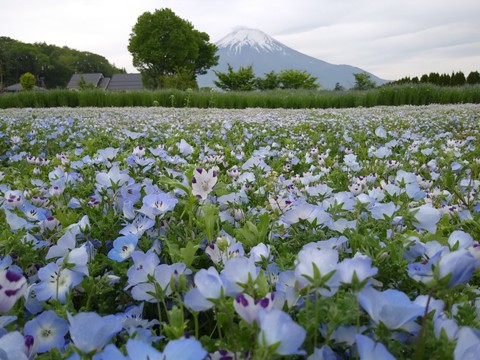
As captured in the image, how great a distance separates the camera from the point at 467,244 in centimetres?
95

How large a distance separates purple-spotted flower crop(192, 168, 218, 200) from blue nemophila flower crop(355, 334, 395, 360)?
0.84m

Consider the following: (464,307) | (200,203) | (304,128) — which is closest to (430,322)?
(464,307)

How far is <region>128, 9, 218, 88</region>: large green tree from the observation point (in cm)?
5728

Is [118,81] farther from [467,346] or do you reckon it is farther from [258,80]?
[467,346]

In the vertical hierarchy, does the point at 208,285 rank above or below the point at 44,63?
below

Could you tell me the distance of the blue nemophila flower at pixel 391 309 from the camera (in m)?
0.66

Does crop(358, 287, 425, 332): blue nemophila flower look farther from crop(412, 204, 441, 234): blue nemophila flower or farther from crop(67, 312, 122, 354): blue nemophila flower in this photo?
crop(412, 204, 441, 234): blue nemophila flower

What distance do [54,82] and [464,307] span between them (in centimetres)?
9956

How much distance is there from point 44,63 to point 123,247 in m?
97.8

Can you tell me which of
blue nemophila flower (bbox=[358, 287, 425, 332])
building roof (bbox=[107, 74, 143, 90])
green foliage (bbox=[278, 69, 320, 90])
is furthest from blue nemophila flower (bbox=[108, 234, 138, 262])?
building roof (bbox=[107, 74, 143, 90])

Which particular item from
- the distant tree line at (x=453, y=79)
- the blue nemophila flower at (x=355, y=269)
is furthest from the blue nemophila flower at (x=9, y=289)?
the distant tree line at (x=453, y=79)

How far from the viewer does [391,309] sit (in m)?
0.67

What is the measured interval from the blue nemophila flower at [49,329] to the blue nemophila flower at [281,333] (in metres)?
0.48

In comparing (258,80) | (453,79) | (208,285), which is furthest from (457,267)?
(258,80)
